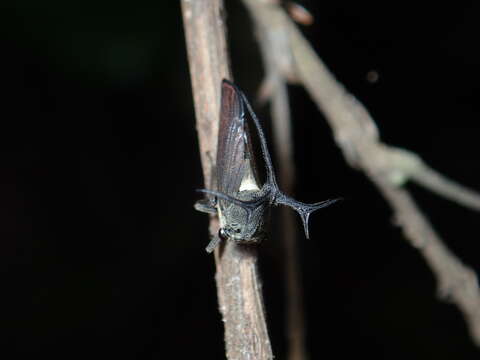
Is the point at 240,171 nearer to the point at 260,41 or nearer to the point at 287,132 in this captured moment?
the point at 287,132

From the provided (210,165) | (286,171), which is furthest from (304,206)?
A: (286,171)

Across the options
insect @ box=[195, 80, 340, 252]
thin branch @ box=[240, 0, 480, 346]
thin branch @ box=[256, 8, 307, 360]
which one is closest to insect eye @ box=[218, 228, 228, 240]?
insect @ box=[195, 80, 340, 252]

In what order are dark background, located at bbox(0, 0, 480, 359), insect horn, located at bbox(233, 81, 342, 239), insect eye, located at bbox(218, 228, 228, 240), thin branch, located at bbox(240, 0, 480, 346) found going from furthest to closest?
1. dark background, located at bbox(0, 0, 480, 359)
2. thin branch, located at bbox(240, 0, 480, 346)
3. insect eye, located at bbox(218, 228, 228, 240)
4. insect horn, located at bbox(233, 81, 342, 239)

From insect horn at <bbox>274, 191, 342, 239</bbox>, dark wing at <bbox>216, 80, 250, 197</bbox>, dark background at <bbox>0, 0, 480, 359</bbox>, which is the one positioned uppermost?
dark background at <bbox>0, 0, 480, 359</bbox>

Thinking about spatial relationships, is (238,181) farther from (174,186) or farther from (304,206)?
(174,186)

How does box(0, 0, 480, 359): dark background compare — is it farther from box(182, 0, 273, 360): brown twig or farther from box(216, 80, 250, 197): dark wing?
box(216, 80, 250, 197): dark wing

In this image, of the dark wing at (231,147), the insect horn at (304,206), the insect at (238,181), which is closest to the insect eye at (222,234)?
the insect at (238,181)

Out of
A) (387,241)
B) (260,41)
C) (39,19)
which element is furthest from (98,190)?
(387,241)
